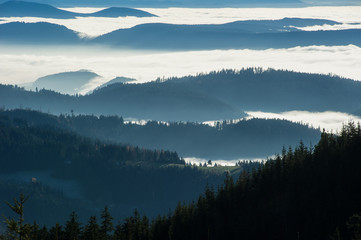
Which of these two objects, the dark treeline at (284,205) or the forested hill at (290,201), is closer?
the forested hill at (290,201)

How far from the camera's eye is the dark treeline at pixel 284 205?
410ft

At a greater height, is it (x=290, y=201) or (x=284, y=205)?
(x=290, y=201)

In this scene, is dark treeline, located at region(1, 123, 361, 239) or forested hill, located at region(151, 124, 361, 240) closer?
forested hill, located at region(151, 124, 361, 240)

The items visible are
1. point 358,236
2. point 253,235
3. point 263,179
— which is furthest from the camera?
point 263,179

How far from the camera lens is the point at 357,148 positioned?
145125 mm

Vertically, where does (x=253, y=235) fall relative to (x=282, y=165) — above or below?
below

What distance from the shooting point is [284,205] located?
140 m

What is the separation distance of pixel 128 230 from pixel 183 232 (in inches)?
475

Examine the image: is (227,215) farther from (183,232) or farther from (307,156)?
(307,156)

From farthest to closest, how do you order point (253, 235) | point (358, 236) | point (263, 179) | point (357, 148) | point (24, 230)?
point (263, 179) → point (357, 148) → point (253, 235) → point (358, 236) → point (24, 230)

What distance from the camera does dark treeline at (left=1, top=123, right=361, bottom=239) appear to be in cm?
12506

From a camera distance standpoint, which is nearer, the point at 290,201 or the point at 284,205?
the point at 284,205

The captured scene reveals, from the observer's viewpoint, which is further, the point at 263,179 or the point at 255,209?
the point at 263,179

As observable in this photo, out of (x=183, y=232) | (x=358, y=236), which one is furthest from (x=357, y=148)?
(x=358, y=236)
